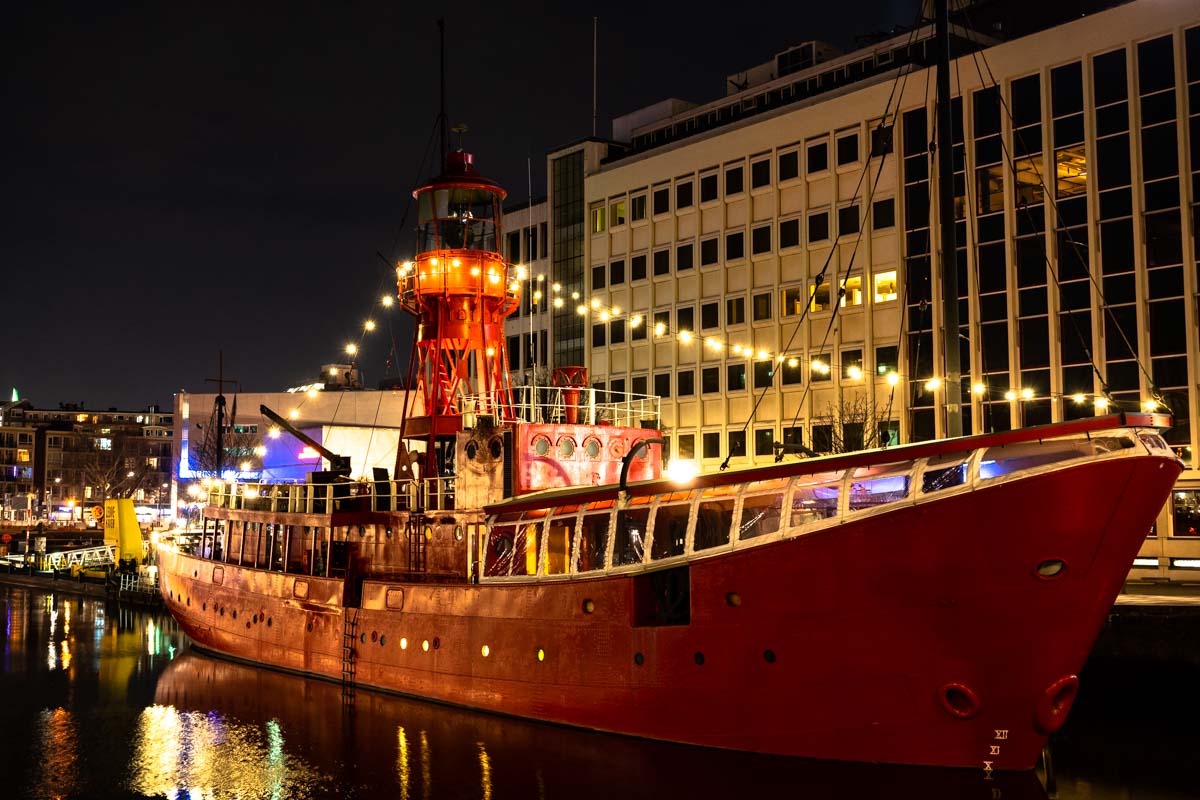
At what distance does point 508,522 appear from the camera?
2455 centimetres

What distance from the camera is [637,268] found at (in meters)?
63.0

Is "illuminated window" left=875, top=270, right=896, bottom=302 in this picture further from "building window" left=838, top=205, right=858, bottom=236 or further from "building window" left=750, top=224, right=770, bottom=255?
"building window" left=750, top=224, right=770, bottom=255

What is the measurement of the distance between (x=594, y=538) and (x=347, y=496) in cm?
984

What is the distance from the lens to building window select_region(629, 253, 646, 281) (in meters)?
62.7

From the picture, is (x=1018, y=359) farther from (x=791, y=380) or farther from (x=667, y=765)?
(x=667, y=765)

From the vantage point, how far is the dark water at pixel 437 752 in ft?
61.5

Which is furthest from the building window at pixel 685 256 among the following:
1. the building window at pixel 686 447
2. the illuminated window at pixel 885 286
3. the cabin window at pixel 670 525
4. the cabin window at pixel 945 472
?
the cabin window at pixel 945 472

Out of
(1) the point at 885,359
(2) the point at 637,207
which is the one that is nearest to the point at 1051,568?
(1) the point at 885,359

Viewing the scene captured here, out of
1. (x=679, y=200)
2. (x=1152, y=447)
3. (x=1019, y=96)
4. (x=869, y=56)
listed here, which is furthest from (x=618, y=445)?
(x=869, y=56)

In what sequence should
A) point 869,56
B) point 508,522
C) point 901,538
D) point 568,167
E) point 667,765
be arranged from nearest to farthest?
point 901,538 < point 667,765 < point 508,522 < point 869,56 < point 568,167

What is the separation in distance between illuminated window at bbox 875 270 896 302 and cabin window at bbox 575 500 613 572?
33.2 m

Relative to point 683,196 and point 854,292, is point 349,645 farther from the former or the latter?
point 683,196

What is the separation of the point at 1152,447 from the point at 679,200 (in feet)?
149

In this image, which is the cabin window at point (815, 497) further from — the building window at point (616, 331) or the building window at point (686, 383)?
the building window at point (616, 331)
